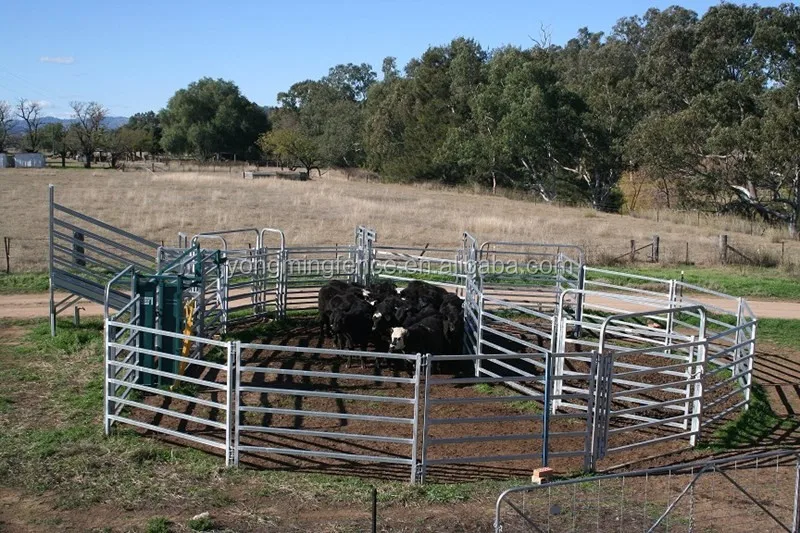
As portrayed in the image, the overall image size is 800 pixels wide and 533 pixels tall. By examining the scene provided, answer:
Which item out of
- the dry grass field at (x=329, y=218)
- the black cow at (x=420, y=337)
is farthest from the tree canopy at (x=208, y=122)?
the black cow at (x=420, y=337)

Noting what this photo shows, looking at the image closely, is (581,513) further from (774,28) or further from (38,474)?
(774,28)

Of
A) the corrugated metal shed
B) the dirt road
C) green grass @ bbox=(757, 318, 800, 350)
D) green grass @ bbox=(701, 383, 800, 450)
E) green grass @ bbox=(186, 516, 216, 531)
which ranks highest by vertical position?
the corrugated metal shed

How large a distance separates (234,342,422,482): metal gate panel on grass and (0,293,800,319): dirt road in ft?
21.0

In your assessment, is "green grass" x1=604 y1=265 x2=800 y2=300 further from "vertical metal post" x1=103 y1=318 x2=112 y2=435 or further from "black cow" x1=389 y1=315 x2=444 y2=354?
"vertical metal post" x1=103 y1=318 x2=112 y2=435

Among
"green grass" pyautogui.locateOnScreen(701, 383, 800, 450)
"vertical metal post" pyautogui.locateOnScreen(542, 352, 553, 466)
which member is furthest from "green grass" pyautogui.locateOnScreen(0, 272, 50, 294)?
"green grass" pyautogui.locateOnScreen(701, 383, 800, 450)

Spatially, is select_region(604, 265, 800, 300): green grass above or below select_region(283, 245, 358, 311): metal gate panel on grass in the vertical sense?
below

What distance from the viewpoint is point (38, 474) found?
8.66 m

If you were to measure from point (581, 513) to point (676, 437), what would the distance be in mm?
2909

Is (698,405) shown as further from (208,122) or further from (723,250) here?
(208,122)

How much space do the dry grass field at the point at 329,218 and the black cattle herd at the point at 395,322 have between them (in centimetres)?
1189

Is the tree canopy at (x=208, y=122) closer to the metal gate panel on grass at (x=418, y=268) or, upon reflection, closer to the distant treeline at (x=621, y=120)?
the distant treeline at (x=621, y=120)

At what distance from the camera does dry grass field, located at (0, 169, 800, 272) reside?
29328mm

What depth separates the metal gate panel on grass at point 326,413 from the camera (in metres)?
8.89

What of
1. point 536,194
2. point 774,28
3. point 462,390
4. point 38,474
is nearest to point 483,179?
point 536,194
